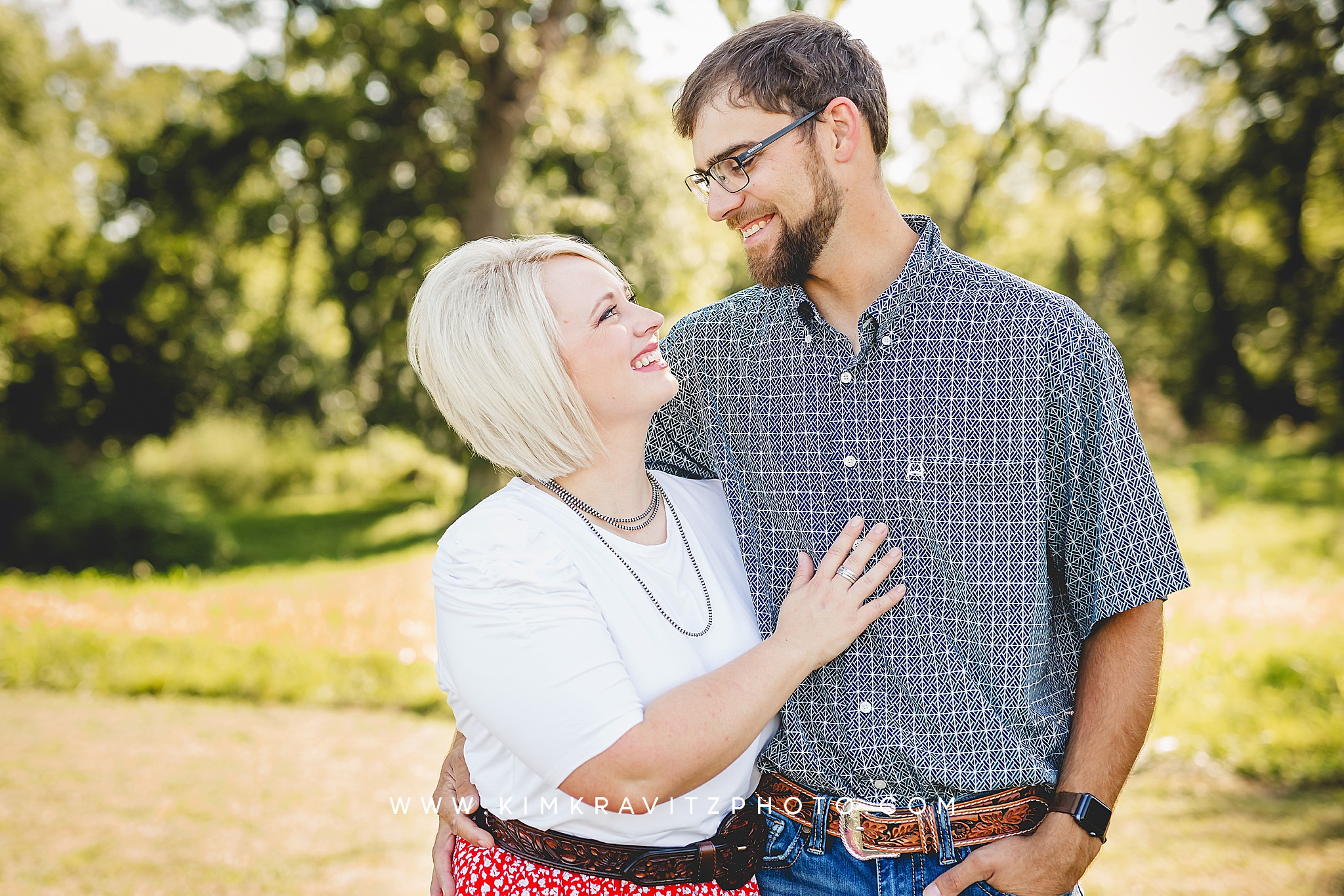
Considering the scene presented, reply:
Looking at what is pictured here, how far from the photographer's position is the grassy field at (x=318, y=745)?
4.66 metres

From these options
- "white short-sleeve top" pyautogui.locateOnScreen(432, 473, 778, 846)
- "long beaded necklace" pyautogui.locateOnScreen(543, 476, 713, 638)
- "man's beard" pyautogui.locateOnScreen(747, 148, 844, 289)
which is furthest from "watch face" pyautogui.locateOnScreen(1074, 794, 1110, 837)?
"man's beard" pyautogui.locateOnScreen(747, 148, 844, 289)

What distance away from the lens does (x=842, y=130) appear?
1.97m

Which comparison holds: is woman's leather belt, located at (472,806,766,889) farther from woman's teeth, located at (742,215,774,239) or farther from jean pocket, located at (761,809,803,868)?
woman's teeth, located at (742,215,774,239)

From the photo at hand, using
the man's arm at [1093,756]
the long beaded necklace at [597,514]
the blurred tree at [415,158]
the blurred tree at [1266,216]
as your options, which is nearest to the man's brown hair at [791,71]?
the long beaded necklace at [597,514]

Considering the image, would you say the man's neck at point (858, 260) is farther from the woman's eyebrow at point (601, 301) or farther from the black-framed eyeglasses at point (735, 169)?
the woman's eyebrow at point (601, 301)

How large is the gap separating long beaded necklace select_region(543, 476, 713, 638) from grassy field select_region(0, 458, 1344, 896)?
3.43 metres

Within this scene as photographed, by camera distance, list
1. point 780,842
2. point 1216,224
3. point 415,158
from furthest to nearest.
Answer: point 1216,224
point 415,158
point 780,842

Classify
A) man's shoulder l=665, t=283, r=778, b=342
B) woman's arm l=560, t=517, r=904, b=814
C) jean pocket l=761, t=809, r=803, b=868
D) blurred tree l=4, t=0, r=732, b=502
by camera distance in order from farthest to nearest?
blurred tree l=4, t=0, r=732, b=502, man's shoulder l=665, t=283, r=778, b=342, jean pocket l=761, t=809, r=803, b=868, woman's arm l=560, t=517, r=904, b=814

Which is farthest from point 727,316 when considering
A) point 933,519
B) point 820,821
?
point 820,821

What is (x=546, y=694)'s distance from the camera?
1.56m

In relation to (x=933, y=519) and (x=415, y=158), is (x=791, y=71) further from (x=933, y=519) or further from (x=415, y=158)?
(x=415, y=158)

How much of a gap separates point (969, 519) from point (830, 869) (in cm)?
73

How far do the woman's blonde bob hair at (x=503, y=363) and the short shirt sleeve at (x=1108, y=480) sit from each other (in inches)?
35.5

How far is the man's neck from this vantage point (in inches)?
77.6
